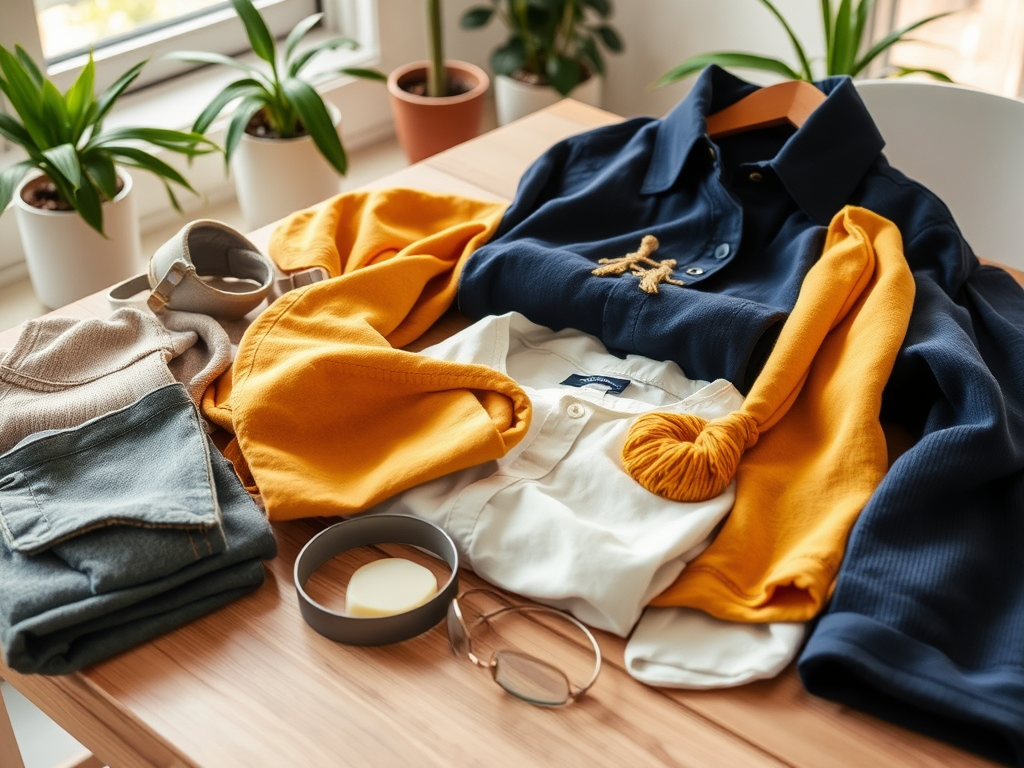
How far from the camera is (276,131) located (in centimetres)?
176

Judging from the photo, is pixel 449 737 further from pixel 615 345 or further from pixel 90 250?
pixel 90 250

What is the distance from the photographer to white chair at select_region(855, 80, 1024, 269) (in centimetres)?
131

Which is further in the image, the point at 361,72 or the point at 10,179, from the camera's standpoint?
the point at 361,72

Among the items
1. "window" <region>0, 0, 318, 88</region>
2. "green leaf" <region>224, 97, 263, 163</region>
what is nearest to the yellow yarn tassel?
"green leaf" <region>224, 97, 263, 163</region>

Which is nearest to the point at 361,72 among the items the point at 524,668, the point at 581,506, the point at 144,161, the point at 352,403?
the point at 144,161

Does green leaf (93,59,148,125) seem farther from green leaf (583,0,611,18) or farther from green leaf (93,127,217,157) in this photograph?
green leaf (583,0,611,18)

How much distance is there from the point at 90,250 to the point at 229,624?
89 cm

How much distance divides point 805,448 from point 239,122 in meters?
1.08


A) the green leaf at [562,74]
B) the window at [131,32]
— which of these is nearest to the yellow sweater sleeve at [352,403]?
the window at [131,32]

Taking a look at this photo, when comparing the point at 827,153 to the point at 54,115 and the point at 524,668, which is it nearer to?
the point at 524,668

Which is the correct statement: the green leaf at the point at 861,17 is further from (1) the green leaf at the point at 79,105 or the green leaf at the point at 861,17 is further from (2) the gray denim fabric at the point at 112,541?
(2) the gray denim fabric at the point at 112,541

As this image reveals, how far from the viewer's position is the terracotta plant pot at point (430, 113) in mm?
1984

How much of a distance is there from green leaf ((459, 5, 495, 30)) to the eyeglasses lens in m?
1.74

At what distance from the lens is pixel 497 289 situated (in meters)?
1.08
